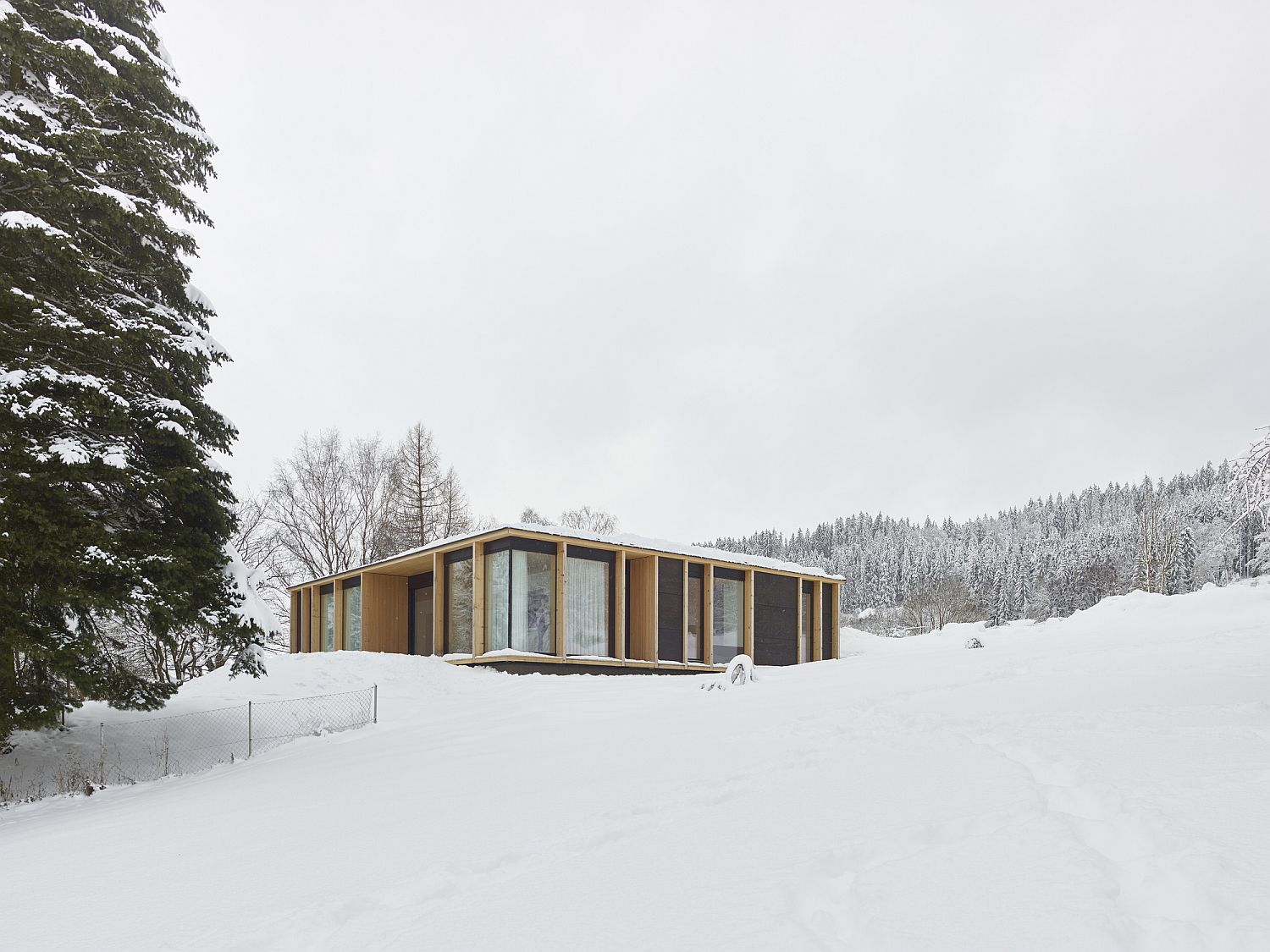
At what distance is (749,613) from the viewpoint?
1922 cm

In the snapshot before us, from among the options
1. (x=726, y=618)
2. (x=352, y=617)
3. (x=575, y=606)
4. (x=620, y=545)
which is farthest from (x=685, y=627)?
(x=352, y=617)

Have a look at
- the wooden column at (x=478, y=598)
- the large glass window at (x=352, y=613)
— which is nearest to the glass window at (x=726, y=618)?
the wooden column at (x=478, y=598)

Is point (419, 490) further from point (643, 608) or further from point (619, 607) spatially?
point (619, 607)

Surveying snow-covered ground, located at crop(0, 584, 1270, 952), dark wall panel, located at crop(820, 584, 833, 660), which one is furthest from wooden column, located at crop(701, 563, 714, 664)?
snow-covered ground, located at crop(0, 584, 1270, 952)

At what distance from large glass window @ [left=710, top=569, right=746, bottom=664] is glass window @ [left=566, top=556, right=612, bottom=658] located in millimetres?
3157

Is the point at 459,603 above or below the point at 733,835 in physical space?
above

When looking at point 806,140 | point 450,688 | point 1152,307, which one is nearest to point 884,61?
point 806,140

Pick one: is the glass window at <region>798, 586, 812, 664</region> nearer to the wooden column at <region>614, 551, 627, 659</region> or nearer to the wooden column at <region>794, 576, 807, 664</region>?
the wooden column at <region>794, 576, 807, 664</region>

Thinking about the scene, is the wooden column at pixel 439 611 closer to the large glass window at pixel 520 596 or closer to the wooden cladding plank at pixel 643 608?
the large glass window at pixel 520 596

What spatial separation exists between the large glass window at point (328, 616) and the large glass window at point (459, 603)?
5747 millimetres

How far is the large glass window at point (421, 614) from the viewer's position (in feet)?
61.3

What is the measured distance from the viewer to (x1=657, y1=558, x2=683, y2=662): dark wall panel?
17.3m

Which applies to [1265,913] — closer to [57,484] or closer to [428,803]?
[428,803]

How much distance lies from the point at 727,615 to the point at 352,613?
1001 centimetres
